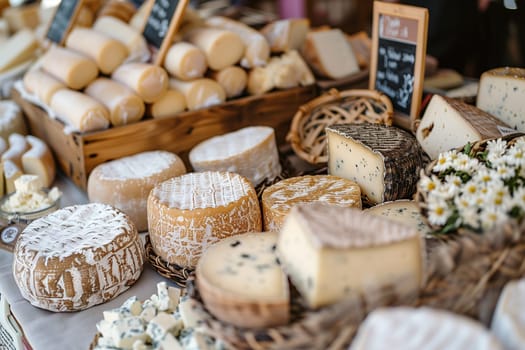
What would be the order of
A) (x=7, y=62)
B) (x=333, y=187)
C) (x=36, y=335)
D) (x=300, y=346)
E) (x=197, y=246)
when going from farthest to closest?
(x=7, y=62) → (x=333, y=187) → (x=197, y=246) → (x=36, y=335) → (x=300, y=346)

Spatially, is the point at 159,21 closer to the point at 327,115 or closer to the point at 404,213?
the point at 327,115

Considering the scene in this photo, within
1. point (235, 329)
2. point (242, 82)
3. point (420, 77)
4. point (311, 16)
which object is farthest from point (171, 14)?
point (311, 16)

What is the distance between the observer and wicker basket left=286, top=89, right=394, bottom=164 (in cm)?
202

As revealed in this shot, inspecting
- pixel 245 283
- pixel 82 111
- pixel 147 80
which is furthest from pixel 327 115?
pixel 245 283

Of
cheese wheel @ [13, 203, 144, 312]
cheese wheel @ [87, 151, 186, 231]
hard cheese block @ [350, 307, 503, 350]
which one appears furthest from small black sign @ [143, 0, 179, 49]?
hard cheese block @ [350, 307, 503, 350]

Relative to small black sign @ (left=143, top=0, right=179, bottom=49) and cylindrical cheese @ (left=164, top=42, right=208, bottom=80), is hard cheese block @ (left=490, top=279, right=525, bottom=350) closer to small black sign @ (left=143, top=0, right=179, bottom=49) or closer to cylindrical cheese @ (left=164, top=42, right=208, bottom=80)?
cylindrical cheese @ (left=164, top=42, right=208, bottom=80)

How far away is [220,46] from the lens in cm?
220

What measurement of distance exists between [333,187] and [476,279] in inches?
26.9

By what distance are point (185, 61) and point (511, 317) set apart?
1.59 metres

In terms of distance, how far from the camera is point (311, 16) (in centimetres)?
492

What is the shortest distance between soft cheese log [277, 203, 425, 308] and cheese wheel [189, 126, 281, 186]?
900 mm

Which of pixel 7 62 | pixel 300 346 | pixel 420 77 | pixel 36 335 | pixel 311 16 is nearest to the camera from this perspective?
pixel 300 346

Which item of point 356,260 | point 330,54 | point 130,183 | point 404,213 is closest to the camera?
point 356,260

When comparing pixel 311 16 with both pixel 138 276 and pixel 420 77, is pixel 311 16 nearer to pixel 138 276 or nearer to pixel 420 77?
pixel 420 77
